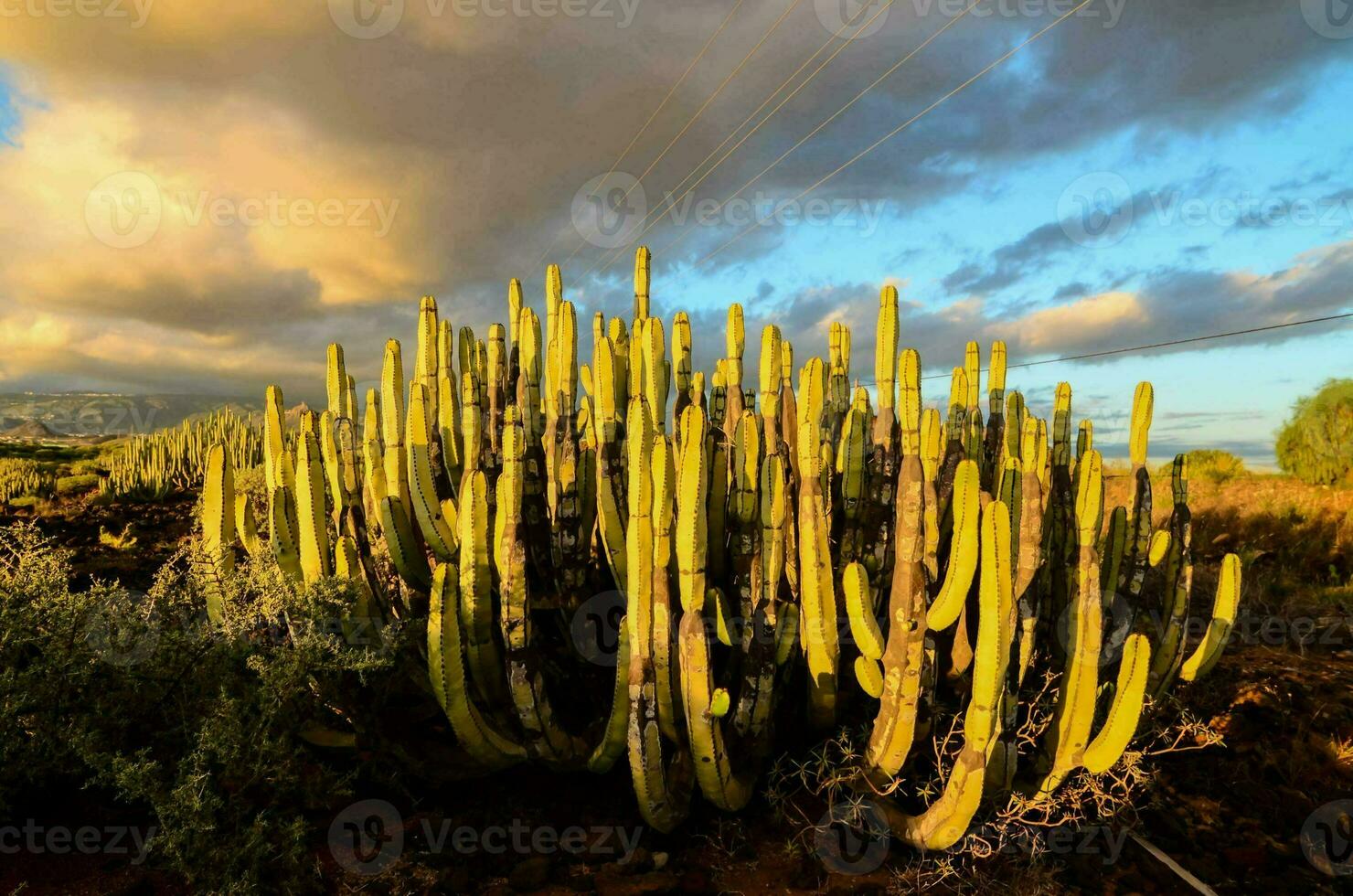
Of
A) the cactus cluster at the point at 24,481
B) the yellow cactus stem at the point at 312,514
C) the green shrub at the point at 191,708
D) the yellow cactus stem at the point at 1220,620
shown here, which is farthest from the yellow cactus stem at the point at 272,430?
the cactus cluster at the point at 24,481

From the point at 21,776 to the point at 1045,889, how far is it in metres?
4.67

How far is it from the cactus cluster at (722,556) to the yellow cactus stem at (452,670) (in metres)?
0.01

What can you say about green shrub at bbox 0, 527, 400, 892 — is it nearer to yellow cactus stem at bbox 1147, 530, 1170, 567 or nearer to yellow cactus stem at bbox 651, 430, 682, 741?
yellow cactus stem at bbox 651, 430, 682, 741

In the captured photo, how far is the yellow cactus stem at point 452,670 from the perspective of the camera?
343 centimetres

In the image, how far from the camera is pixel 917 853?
3449mm

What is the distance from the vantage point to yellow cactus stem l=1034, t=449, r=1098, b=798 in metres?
3.58

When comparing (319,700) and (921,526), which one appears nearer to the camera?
(921,526)

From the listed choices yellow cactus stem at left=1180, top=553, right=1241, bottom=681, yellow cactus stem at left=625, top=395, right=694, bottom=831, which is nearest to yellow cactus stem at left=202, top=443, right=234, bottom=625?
yellow cactus stem at left=625, top=395, right=694, bottom=831

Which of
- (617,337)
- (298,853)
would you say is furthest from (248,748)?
(617,337)

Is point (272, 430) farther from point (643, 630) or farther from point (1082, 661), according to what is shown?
point (1082, 661)

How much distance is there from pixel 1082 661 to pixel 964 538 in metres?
1.00

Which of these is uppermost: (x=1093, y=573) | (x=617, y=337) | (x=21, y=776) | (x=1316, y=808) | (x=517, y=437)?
(x=617, y=337)

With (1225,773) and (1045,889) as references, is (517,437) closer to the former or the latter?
(1045,889)

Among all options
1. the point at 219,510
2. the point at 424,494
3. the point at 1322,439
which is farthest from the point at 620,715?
the point at 1322,439
